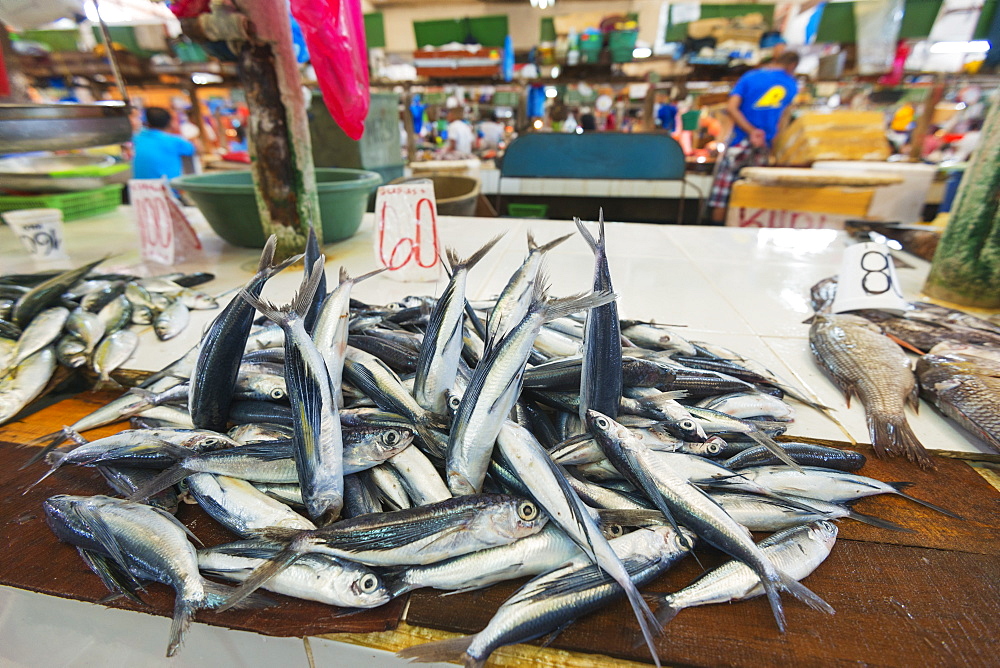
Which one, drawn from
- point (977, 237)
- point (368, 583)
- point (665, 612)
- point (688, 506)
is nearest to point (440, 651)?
point (368, 583)

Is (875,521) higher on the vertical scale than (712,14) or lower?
lower

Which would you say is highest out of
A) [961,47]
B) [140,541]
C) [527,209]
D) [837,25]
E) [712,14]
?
[712,14]

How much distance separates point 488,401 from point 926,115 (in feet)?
29.7

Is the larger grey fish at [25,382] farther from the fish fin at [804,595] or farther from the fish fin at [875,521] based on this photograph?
the fish fin at [875,521]

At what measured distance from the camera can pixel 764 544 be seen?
0.93 meters

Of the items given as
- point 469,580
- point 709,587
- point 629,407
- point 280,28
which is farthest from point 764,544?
point 280,28

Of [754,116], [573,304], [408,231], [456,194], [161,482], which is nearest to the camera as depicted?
[573,304]

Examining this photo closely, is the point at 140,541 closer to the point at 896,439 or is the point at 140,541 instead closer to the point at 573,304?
the point at 573,304

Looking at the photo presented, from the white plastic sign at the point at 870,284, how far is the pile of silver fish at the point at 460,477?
1063 millimetres

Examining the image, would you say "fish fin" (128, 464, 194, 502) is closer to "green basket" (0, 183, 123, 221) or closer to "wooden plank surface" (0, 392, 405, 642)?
"wooden plank surface" (0, 392, 405, 642)

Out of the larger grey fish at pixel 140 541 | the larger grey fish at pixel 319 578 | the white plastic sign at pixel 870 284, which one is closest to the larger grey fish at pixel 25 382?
the larger grey fish at pixel 140 541

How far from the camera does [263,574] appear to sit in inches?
31.9

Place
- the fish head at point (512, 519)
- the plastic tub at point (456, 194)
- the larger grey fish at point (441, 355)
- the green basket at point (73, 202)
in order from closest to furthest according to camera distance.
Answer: the fish head at point (512, 519) < the larger grey fish at point (441, 355) < the green basket at point (73, 202) < the plastic tub at point (456, 194)

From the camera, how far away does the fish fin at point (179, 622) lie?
78 cm
